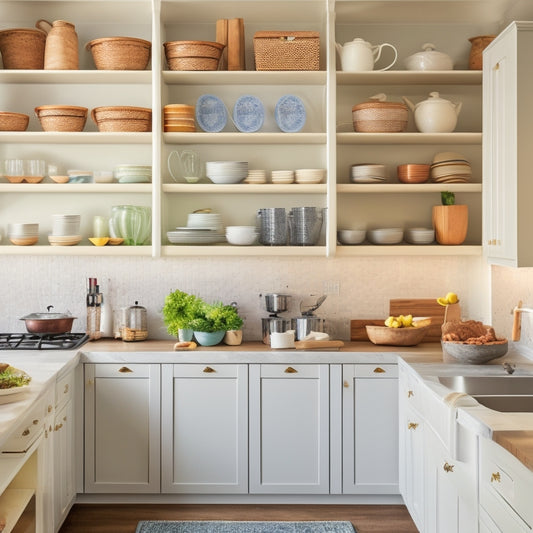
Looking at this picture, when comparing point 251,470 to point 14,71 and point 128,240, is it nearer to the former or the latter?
point 128,240

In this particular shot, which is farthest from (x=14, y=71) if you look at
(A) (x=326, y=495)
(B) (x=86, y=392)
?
(A) (x=326, y=495)

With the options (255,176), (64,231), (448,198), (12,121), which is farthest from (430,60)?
(12,121)

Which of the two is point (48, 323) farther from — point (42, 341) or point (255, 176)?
point (255, 176)

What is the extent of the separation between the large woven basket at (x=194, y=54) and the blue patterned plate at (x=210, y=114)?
0.68 feet

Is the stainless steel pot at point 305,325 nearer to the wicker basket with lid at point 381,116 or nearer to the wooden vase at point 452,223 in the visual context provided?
the wooden vase at point 452,223

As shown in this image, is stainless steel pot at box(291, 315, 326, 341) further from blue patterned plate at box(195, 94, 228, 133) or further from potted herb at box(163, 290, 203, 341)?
blue patterned plate at box(195, 94, 228, 133)

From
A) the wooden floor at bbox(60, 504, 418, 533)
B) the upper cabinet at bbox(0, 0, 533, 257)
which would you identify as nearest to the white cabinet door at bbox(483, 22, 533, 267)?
the upper cabinet at bbox(0, 0, 533, 257)

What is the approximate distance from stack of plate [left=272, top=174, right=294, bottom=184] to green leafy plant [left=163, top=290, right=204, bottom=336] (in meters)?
0.83

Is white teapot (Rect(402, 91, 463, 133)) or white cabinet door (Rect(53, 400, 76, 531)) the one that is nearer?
white cabinet door (Rect(53, 400, 76, 531))

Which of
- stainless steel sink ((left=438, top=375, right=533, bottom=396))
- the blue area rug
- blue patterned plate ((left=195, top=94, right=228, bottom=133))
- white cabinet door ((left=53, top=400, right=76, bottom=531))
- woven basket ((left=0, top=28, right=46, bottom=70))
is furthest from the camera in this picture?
blue patterned plate ((left=195, top=94, right=228, bottom=133))

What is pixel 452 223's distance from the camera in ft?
13.9

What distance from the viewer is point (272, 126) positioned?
14.7 ft

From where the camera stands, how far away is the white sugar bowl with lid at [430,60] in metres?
4.16

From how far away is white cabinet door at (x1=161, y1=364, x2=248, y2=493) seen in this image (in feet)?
13.0
